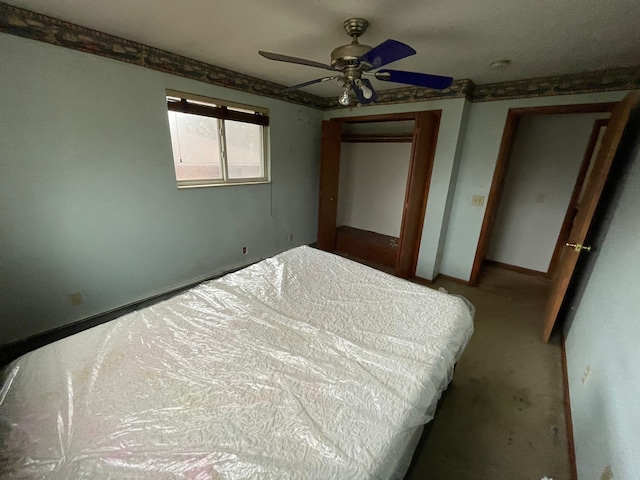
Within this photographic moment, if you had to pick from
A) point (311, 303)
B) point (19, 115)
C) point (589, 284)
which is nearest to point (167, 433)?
point (311, 303)

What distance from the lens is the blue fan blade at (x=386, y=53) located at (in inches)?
47.4

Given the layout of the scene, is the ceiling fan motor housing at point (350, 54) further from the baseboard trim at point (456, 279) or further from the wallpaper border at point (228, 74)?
the baseboard trim at point (456, 279)

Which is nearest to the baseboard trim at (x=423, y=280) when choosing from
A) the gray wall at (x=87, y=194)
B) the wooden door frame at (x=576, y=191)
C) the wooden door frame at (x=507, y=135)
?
the wooden door frame at (x=507, y=135)

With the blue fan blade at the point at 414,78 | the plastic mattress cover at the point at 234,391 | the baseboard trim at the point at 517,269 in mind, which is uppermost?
the blue fan blade at the point at 414,78

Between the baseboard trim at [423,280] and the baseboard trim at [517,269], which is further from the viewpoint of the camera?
the baseboard trim at [517,269]

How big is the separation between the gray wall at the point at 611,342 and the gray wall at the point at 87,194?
127 inches

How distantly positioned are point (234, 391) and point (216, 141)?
2.62 meters

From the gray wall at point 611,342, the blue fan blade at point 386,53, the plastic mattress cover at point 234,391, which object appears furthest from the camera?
the blue fan blade at point 386,53

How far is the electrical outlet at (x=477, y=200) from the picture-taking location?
9.50ft

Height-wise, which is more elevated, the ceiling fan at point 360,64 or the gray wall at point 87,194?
the ceiling fan at point 360,64

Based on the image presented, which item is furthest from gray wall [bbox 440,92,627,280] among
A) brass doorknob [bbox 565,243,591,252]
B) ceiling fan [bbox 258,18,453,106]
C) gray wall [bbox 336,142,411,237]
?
ceiling fan [bbox 258,18,453,106]

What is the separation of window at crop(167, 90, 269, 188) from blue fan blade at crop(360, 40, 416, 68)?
1.87m

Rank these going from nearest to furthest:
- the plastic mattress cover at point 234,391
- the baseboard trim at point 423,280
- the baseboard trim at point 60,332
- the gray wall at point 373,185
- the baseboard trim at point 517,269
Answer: the plastic mattress cover at point 234,391 → the baseboard trim at point 60,332 → the baseboard trim at point 423,280 → the baseboard trim at point 517,269 → the gray wall at point 373,185

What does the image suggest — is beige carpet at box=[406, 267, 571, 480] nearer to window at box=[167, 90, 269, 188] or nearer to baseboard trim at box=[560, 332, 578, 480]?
baseboard trim at box=[560, 332, 578, 480]
